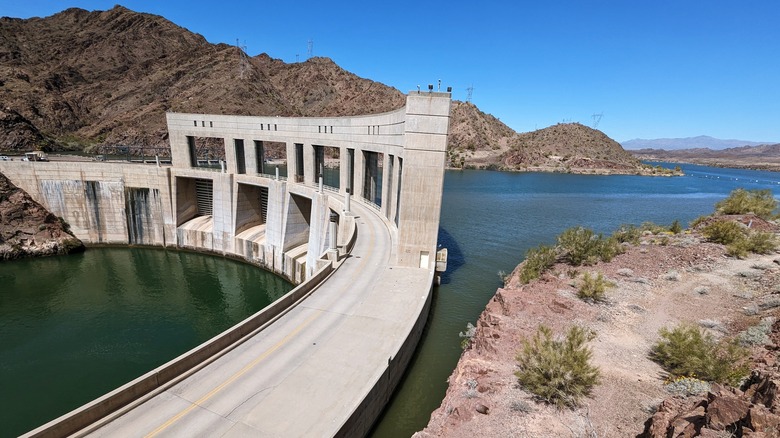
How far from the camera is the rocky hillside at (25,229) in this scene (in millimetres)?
33156

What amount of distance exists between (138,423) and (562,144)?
18192 cm

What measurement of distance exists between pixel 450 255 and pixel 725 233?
20.3m

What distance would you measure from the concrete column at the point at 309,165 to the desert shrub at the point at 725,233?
34.4m

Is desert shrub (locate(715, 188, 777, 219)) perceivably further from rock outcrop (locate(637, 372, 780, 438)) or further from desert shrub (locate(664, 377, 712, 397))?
rock outcrop (locate(637, 372, 780, 438))

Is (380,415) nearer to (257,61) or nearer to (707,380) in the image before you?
(707,380)

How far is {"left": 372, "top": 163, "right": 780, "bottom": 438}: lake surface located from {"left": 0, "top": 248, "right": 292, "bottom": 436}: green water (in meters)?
14.8

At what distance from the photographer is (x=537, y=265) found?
74.6 ft

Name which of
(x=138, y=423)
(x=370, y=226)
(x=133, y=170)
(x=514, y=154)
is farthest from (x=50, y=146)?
(x=514, y=154)

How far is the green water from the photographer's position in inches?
690

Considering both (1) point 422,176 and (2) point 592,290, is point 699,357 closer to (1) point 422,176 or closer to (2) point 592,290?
(2) point 592,290

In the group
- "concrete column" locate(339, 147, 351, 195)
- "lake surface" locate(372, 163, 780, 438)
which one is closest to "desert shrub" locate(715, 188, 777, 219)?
"lake surface" locate(372, 163, 780, 438)

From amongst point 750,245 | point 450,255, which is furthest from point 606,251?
point 450,255

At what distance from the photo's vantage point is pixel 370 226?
2778 cm

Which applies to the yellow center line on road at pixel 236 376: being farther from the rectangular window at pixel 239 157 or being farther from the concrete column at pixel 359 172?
the rectangular window at pixel 239 157
